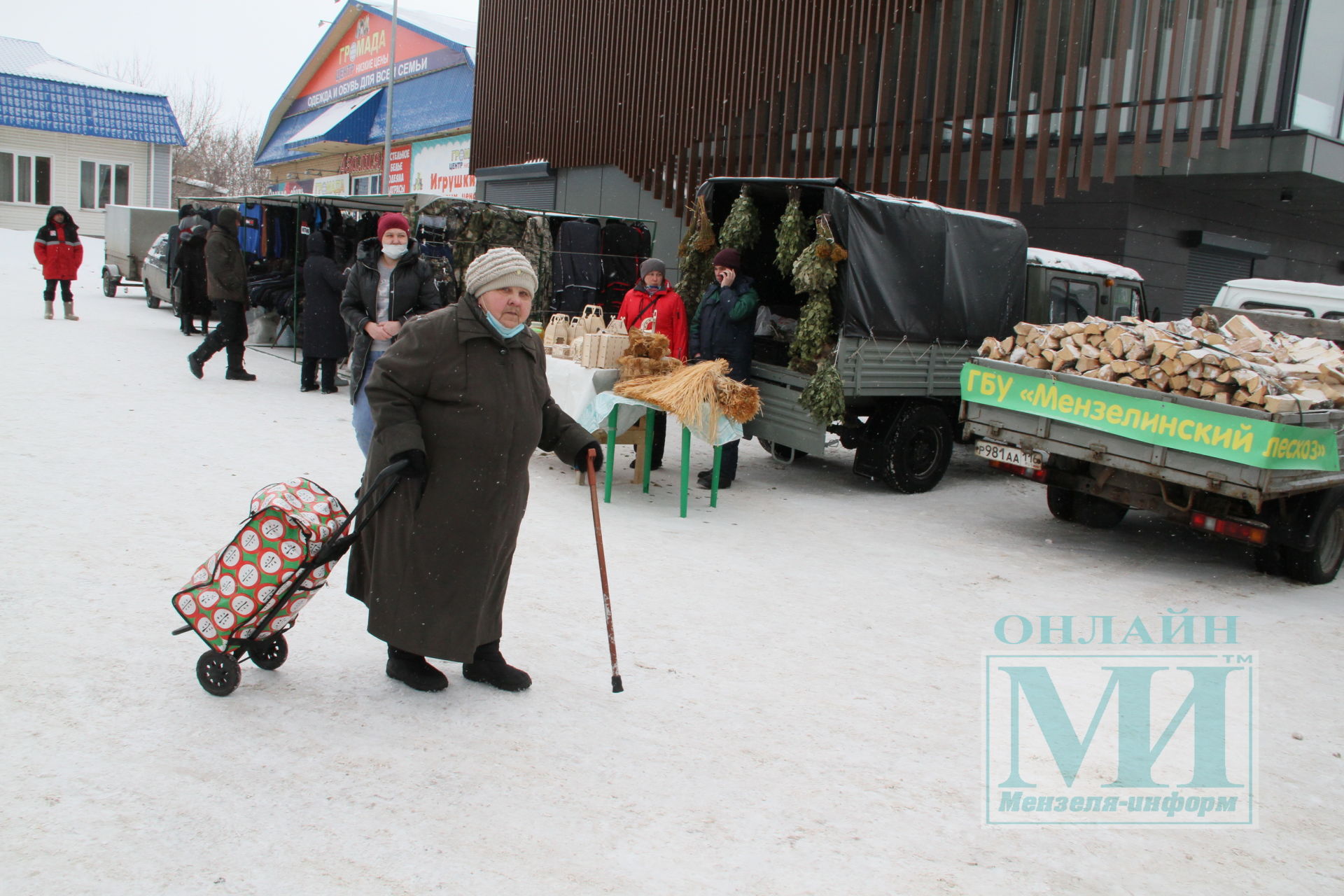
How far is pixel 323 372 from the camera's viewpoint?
1198cm

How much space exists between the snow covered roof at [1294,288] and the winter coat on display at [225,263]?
36.9ft

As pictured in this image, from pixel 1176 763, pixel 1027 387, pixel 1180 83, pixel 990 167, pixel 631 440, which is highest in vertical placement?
pixel 1180 83

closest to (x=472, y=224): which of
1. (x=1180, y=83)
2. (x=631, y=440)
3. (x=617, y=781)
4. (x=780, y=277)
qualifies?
(x=780, y=277)

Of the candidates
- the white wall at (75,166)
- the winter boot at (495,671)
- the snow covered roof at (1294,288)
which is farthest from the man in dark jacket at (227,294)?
the white wall at (75,166)

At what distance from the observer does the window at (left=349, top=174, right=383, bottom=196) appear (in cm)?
3614

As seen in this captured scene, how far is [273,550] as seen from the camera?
12.3 ft

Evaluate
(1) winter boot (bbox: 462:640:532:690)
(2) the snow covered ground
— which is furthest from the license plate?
(1) winter boot (bbox: 462:640:532:690)

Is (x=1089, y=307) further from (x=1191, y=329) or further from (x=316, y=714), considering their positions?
(x=316, y=714)

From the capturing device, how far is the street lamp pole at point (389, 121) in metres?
30.0

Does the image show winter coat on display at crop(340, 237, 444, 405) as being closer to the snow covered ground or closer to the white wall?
the snow covered ground

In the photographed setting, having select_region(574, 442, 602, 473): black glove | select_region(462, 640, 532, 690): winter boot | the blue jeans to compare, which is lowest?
select_region(462, 640, 532, 690): winter boot

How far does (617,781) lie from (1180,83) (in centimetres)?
1189

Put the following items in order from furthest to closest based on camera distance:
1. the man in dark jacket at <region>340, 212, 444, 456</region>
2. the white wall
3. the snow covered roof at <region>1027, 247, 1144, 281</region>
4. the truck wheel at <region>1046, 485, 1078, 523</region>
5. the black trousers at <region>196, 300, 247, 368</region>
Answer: the white wall
the black trousers at <region>196, 300, 247, 368</region>
the snow covered roof at <region>1027, 247, 1144, 281</region>
the truck wheel at <region>1046, 485, 1078, 523</region>
the man in dark jacket at <region>340, 212, 444, 456</region>

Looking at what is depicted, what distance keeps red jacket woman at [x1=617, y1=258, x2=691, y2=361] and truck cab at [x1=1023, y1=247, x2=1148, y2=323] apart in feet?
13.5
